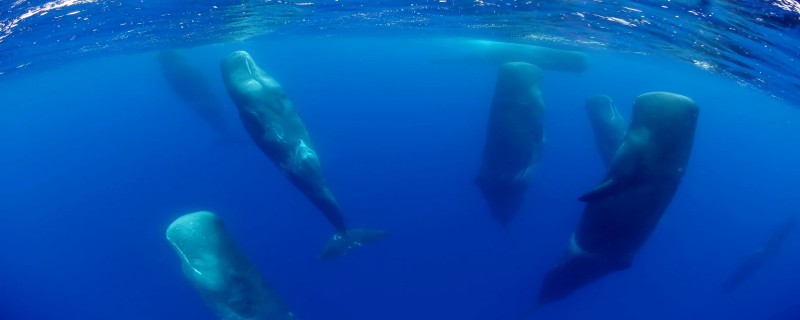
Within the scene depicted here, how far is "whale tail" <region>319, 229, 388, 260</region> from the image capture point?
1270 centimetres

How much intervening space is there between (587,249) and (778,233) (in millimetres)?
17030

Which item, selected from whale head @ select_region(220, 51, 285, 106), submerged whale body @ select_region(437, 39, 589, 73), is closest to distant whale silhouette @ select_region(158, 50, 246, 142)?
whale head @ select_region(220, 51, 285, 106)

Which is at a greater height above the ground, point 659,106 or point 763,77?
point 659,106

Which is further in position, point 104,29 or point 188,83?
point 188,83

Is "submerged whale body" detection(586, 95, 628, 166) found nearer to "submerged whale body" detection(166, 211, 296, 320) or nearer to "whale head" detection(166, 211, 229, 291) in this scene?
"submerged whale body" detection(166, 211, 296, 320)

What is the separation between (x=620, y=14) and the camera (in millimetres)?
14672

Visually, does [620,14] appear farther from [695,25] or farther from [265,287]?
[265,287]

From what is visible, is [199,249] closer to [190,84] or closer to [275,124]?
[275,124]

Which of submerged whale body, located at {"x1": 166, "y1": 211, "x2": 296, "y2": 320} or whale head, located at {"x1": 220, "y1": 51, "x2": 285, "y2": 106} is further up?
whale head, located at {"x1": 220, "y1": 51, "x2": 285, "y2": 106}

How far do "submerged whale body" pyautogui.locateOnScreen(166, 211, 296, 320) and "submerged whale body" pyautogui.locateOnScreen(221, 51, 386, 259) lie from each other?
250cm

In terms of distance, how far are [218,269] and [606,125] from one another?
10.7m

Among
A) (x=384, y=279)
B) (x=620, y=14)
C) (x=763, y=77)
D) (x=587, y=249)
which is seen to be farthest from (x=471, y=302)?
(x=763, y=77)

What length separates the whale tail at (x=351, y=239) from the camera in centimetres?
1270

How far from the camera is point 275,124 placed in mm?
10984
